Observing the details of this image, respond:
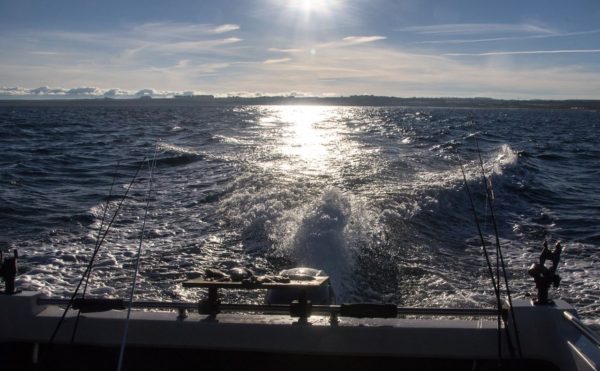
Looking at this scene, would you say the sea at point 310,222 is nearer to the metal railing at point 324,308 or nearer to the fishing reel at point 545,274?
the fishing reel at point 545,274

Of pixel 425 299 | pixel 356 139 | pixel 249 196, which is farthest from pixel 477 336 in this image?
pixel 356 139

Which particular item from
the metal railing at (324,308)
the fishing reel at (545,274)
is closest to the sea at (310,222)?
the fishing reel at (545,274)

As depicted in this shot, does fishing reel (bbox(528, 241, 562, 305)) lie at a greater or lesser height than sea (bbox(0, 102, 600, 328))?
greater

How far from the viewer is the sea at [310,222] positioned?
7855 mm

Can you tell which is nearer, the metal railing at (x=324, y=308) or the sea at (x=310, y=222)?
the metal railing at (x=324, y=308)

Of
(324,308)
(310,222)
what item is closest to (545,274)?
(324,308)

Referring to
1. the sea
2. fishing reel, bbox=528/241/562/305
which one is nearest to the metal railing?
fishing reel, bbox=528/241/562/305

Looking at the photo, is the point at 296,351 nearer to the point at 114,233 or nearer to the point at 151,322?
the point at 151,322

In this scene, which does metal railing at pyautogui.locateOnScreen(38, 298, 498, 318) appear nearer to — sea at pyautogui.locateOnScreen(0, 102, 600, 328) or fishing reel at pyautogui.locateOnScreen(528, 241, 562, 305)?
fishing reel at pyautogui.locateOnScreen(528, 241, 562, 305)

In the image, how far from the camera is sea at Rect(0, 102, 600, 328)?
7.86 meters

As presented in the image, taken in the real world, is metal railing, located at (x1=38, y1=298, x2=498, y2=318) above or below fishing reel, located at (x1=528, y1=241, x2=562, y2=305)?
below

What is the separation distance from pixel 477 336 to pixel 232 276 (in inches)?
67.2

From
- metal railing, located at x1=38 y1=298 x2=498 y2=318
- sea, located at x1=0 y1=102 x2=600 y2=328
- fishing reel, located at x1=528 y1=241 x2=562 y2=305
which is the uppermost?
fishing reel, located at x1=528 y1=241 x2=562 y2=305

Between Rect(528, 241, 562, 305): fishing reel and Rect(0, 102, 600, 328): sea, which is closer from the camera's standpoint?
Rect(528, 241, 562, 305): fishing reel
